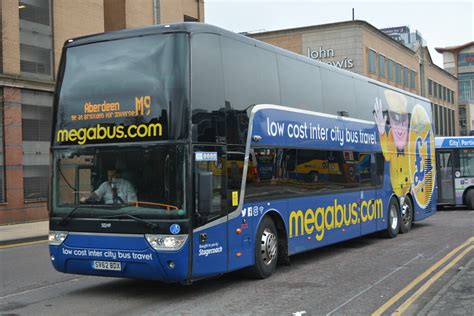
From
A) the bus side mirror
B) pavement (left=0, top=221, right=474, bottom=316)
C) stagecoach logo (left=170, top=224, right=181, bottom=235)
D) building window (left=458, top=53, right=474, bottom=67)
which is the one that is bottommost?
pavement (left=0, top=221, right=474, bottom=316)

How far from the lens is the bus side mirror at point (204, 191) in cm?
715

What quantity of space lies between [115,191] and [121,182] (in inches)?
5.8

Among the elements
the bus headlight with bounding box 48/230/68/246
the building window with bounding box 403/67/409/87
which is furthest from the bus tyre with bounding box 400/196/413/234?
the building window with bounding box 403/67/409/87

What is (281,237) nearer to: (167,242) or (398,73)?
(167,242)

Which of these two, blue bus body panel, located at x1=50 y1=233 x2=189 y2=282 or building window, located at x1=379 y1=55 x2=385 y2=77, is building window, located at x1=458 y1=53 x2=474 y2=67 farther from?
blue bus body panel, located at x1=50 y1=233 x2=189 y2=282

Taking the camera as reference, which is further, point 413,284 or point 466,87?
point 466,87

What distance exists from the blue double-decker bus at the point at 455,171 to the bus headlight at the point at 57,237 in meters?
18.5

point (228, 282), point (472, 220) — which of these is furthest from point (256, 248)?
point (472, 220)

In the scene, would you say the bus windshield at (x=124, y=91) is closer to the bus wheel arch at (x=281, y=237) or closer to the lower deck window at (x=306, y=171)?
the lower deck window at (x=306, y=171)

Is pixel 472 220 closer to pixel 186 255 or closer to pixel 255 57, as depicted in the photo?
pixel 255 57

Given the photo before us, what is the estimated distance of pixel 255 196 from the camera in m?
8.67

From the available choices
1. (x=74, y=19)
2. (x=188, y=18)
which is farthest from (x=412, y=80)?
(x=74, y=19)

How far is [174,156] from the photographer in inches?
284

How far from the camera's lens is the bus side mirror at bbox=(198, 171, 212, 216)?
23.5ft
